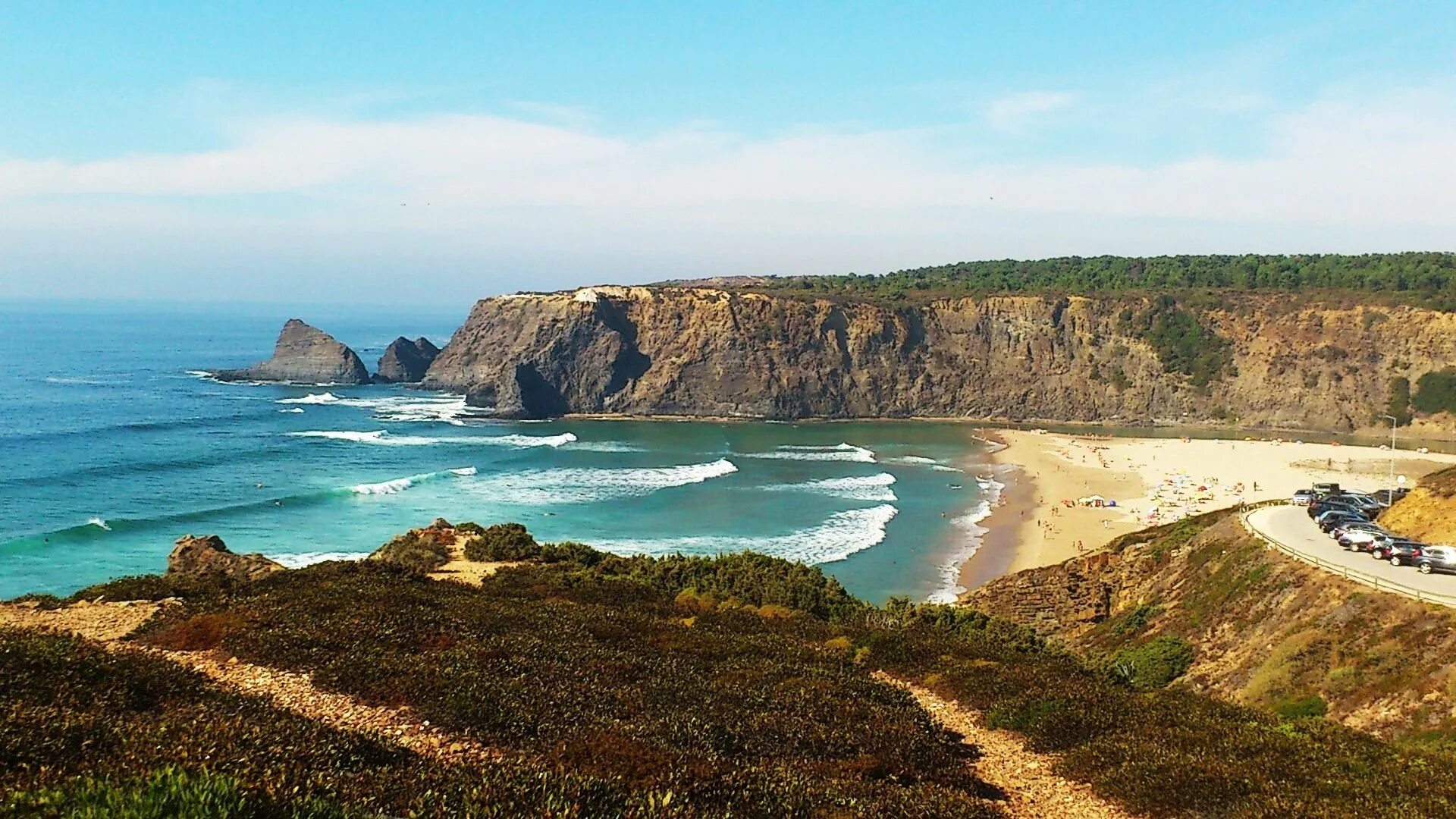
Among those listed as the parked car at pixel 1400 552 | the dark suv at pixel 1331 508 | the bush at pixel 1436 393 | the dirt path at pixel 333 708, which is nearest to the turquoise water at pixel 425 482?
the dark suv at pixel 1331 508

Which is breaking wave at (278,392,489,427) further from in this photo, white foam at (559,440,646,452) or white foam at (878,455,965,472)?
white foam at (878,455,965,472)

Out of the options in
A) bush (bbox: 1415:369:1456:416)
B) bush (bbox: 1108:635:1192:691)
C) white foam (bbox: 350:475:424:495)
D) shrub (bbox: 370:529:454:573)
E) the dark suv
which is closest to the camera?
bush (bbox: 1108:635:1192:691)

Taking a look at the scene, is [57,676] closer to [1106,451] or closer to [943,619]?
[943,619]

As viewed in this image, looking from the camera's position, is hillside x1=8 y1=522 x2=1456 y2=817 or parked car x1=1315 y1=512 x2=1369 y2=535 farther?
parked car x1=1315 y1=512 x2=1369 y2=535

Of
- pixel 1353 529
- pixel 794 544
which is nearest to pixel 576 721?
pixel 1353 529

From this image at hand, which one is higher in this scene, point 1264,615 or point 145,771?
point 145,771

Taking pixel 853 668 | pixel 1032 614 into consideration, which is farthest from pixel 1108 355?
pixel 853 668

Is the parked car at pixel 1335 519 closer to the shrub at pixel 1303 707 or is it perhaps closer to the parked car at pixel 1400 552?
the parked car at pixel 1400 552

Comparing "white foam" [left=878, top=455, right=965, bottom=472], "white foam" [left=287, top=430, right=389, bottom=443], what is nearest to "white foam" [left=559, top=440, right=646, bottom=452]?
"white foam" [left=287, top=430, right=389, bottom=443]

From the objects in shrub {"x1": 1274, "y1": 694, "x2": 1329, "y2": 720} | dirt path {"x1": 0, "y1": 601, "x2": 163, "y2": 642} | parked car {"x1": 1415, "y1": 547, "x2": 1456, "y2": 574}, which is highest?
dirt path {"x1": 0, "y1": 601, "x2": 163, "y2": 642}
